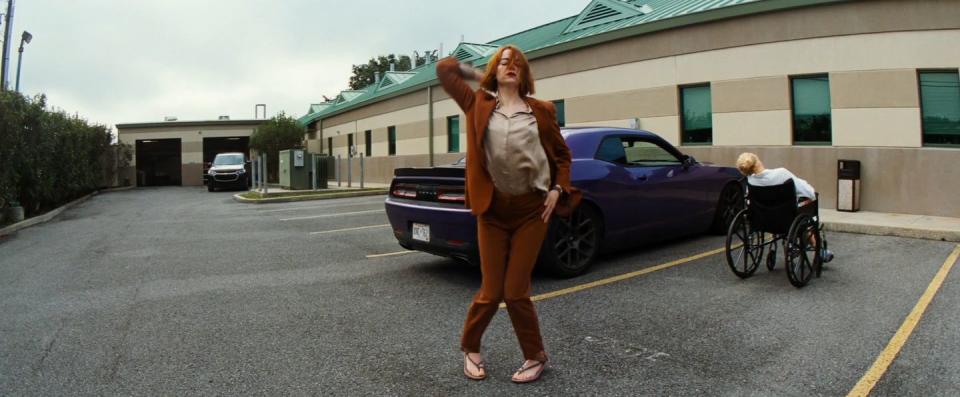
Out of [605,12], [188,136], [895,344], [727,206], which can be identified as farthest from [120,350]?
[188,136]

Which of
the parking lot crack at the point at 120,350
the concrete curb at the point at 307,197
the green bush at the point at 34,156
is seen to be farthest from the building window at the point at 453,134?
the parking lot crack at the point at 120,350

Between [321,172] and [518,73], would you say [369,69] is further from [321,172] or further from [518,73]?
[518,73]

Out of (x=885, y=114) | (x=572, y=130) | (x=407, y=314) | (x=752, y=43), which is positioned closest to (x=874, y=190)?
(x=885, y=114)

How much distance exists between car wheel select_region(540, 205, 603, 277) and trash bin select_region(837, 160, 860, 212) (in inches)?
266

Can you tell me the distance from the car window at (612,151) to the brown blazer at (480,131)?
293 centimetres

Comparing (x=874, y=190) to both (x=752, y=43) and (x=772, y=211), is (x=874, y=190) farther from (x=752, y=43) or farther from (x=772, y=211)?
(x=772, y=211)

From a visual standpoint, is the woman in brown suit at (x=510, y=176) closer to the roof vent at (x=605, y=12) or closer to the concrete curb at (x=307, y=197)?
the roof vent at (x=605, y=12)

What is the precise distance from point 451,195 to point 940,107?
9172 millimetres

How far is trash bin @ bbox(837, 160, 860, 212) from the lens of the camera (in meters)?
9.82

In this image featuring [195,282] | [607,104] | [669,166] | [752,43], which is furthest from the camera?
[607,104]

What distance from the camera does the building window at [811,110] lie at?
10.4 m

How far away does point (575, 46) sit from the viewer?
14.4 m

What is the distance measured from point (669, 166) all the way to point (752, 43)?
20.3ft

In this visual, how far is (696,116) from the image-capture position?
1229 cm
